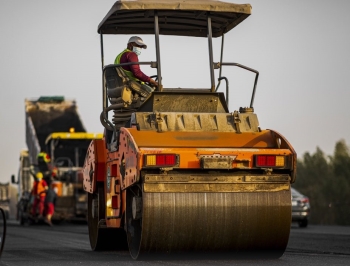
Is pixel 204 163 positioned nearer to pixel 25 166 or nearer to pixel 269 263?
pixel 269 263

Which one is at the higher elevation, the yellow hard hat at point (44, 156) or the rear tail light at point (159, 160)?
the rear tail light at point (159, 160)

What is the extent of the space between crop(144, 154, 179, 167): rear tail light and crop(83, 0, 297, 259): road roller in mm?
11

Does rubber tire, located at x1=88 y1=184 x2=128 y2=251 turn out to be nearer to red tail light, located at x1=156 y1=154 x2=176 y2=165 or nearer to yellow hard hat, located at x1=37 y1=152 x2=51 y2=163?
red tail light, located at x1=156 y1=154 x2=176 y2=165

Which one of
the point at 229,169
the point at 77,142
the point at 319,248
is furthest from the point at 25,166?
the point at 229,169

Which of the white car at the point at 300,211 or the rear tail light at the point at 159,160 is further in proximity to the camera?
the white car at the point at 300,211

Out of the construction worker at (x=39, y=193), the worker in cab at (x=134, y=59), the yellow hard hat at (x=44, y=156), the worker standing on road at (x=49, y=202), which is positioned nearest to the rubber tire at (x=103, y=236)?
the worker in cab at (x=134, y=59)

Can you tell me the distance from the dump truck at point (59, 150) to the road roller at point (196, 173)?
21.1m

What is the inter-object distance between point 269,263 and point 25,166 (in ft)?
99.8

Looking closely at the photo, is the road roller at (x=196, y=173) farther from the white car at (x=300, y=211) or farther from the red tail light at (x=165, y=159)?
the white car at (x=300, y=211)

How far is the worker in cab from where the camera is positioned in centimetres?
1277

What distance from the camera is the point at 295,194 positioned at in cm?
3025

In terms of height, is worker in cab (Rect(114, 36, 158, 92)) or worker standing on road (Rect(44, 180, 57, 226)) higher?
worker in cab (Rect(114, 36, 158, 92))

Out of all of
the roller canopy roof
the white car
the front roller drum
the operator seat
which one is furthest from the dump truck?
the front roller drum

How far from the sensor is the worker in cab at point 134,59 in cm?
1277
